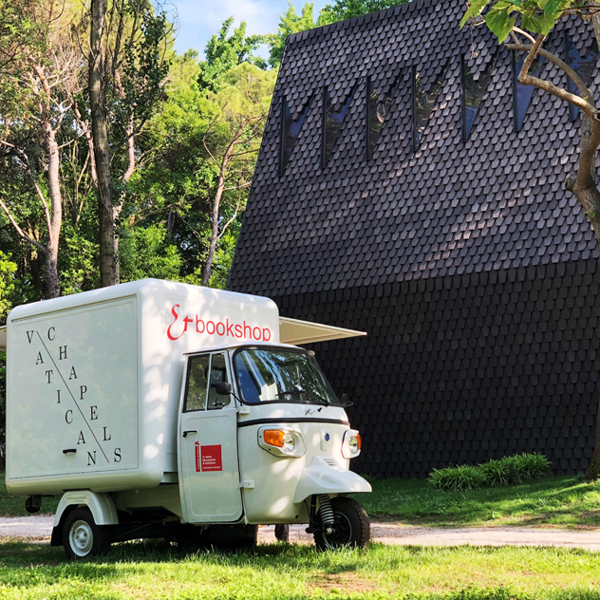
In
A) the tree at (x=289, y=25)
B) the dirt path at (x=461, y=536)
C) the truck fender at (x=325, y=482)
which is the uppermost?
the tree at (x=289, y=25)

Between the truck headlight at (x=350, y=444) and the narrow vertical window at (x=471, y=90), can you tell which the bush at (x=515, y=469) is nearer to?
the truck headlight at (x=350, y=444)

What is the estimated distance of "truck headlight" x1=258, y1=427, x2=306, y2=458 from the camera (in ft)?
26.7

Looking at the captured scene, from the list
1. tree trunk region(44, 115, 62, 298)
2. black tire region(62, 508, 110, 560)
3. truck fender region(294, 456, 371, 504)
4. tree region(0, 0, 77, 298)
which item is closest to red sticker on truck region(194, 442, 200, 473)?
truck fender region(294, 456, 371, 504)

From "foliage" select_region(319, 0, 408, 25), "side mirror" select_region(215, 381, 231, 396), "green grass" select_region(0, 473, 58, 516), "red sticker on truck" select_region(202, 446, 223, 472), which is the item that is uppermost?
"foliage" select_region(319, 0, 408, 25)

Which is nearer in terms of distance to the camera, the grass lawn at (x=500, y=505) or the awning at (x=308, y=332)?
the grass lawn at (x=500, y=505)

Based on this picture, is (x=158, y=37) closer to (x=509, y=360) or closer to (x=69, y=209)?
(x=509, y=360)

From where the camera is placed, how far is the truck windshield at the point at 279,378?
8.54 metres

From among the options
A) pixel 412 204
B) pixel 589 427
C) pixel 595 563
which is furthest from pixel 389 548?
pixel 412 204

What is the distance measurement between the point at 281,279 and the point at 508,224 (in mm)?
5545

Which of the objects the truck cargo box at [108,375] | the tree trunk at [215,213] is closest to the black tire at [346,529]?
the truck cargo box at [108,375]

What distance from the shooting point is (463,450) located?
17094mm

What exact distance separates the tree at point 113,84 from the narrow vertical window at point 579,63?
8205mm

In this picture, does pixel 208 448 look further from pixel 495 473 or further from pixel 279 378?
pixel 495 473

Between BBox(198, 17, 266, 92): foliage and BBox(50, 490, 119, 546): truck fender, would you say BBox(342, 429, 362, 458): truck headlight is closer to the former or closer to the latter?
BBox(50, 490, 119, 546): truck fender
